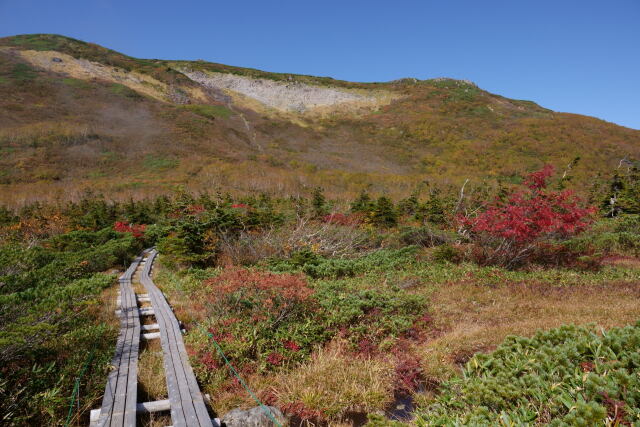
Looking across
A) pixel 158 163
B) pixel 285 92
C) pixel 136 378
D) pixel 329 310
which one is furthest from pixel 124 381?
pixel 285 92

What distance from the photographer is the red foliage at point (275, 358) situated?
15.7 feet

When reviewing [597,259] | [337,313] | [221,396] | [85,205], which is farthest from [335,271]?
[85,205]

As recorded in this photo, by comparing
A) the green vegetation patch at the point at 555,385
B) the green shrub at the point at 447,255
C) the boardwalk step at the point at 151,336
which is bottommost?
the boardwalk step at the point at 151,336

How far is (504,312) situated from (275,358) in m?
4.65

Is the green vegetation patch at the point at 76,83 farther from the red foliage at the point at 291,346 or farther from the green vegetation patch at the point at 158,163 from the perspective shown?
the red foliage at the point at 291,346

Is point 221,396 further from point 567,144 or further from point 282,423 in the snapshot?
point 567,144

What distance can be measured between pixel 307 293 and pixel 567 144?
161ft

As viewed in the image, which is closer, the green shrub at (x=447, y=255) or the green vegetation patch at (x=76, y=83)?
the green shrub at (x=447, y=255)

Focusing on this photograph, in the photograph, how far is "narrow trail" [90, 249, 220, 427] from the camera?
3338mm

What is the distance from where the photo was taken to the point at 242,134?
50.4 metres

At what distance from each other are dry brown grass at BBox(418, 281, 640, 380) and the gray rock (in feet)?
7.42

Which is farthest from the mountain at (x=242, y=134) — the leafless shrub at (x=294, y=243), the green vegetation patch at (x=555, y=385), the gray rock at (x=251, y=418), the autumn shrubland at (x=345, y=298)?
the green vegetation patch at (x=555, y=385)

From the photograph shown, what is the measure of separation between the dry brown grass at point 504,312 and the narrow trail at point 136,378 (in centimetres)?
321

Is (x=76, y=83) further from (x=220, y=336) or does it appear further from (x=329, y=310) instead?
(x=329, y=310)
